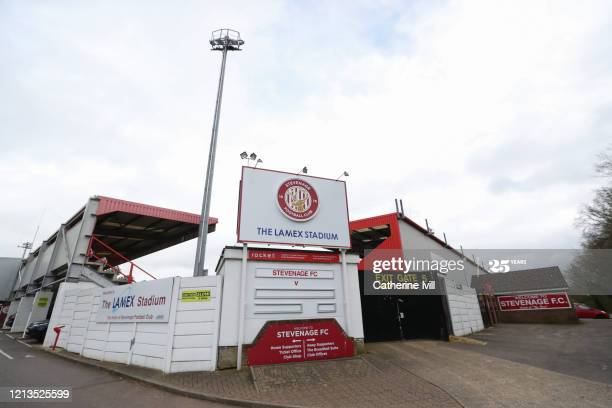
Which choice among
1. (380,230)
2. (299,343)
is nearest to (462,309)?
(380,230)

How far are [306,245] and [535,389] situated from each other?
277 inches

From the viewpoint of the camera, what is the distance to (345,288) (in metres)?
10.2

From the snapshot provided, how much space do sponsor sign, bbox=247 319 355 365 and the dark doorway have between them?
4.94 meters

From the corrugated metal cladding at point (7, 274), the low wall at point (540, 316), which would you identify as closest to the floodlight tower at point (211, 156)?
the low wall at point (540, 316)

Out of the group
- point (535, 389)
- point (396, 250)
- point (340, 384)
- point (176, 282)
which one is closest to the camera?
point (535, 389)

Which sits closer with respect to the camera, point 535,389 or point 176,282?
point 535,389

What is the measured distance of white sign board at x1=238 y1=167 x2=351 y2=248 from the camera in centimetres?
1004

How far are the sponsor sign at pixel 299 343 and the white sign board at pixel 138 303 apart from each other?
2.96 m

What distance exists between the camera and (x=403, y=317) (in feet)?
47.9

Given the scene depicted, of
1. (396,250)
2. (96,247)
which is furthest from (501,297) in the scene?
(96,247)

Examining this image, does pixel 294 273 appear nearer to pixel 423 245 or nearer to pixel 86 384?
pixel 86 384

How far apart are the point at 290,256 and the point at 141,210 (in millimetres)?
12579

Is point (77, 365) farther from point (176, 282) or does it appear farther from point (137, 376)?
point (176, 282)

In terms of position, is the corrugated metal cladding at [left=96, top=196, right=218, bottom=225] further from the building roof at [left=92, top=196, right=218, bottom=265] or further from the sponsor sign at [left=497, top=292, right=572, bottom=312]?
the sponsor sign at [left=497, top=292, right=572, bottom=312]
